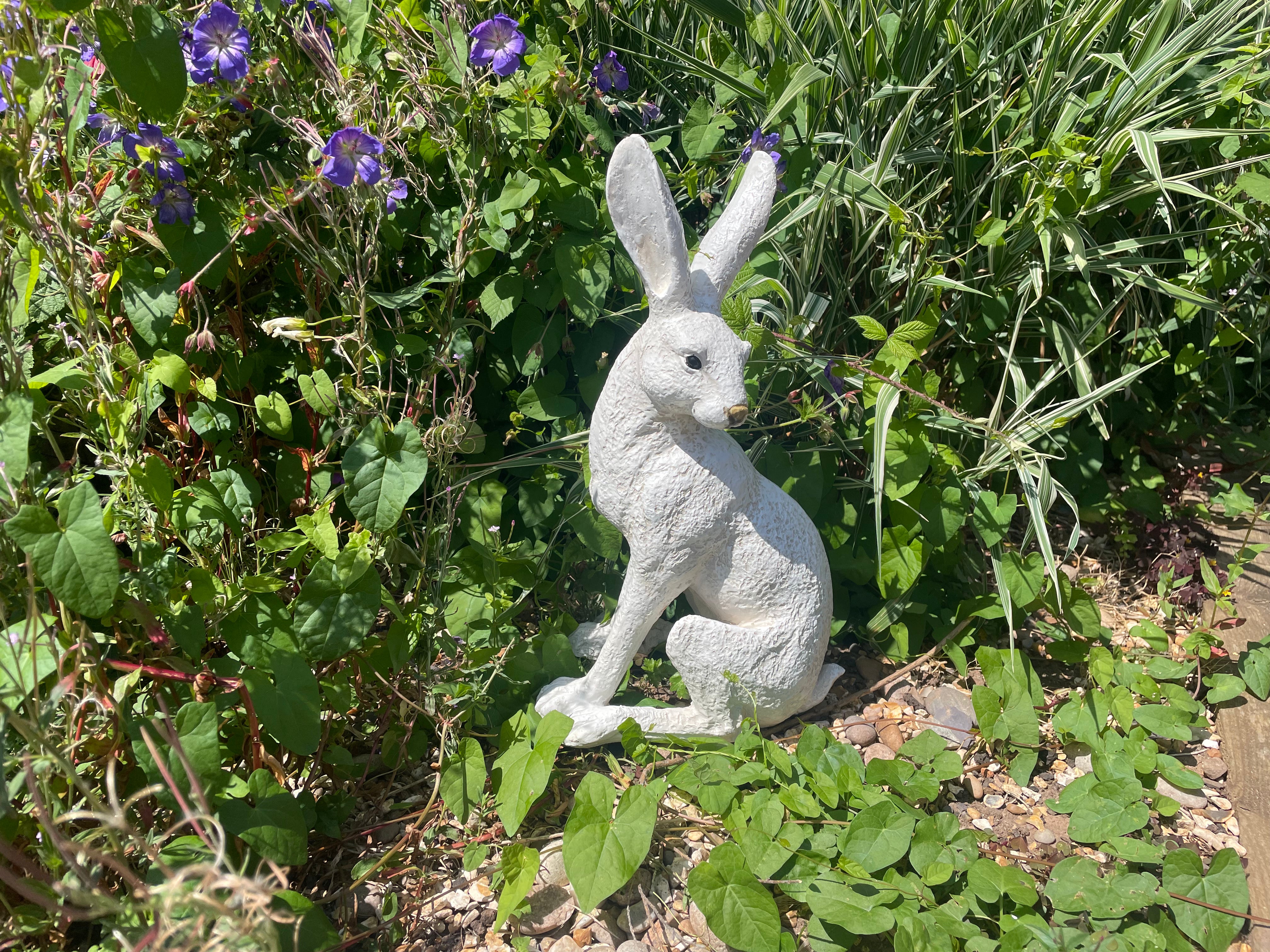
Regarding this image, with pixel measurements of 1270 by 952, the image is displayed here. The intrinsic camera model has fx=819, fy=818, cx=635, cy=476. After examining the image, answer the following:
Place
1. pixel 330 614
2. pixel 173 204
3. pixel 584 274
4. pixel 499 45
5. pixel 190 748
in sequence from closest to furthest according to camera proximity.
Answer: pixel 190 748 → pixel 330 614 → pixel 173 204 → pixel 499 45 → pixel 584 274

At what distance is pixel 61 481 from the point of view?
1.46 metres

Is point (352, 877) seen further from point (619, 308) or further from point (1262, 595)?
point (1262, 595)

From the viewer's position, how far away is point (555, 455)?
2.04 metres

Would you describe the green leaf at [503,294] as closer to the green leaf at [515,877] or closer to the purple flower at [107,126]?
the purple flower at [107,126]

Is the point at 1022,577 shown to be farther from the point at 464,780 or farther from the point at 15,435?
the point at 15,435

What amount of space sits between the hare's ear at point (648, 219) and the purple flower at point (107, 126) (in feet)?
2.97

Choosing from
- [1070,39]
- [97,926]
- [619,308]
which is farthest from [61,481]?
[1070,39]

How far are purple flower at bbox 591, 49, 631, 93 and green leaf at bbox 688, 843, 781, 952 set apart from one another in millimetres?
1698

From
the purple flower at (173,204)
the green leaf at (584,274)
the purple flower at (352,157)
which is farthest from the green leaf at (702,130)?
the purple flower at (173,204)

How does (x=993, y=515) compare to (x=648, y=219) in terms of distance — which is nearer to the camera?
(x=648, y=219)

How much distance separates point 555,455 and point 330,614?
76 centimetres

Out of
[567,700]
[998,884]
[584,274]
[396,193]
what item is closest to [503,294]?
[584,274]

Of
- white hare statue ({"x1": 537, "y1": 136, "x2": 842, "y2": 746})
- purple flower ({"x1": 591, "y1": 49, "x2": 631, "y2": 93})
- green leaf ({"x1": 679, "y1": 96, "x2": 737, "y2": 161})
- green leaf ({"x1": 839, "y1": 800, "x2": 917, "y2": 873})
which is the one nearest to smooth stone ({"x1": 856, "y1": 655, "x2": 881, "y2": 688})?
white hare statue ({"x1": 537, "y1": 136, "x2": 842, "y2": 746})

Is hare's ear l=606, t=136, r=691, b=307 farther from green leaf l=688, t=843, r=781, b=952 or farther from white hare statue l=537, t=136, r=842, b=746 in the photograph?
green leaf l=688, t=843, r=781, b=952
